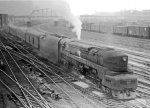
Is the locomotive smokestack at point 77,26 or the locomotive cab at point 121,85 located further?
the locomotive smokestack at point 77,26

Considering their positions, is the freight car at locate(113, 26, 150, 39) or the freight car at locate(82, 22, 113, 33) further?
the freight car at locate(82, 22, 113, 33)

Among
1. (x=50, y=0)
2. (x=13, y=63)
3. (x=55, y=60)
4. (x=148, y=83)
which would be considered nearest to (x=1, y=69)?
(x=13, y=63)

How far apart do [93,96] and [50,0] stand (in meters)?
97.9

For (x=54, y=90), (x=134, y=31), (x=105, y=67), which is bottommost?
(x=54, y=90)

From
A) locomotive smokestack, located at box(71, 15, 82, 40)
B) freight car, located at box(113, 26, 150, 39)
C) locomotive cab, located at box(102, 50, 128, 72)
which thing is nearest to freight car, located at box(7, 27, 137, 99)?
locomotive cab, located at box(102, 50, 128, 72)

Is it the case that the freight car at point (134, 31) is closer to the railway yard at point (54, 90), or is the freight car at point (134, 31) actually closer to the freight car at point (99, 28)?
the freight car at point (99, 28)

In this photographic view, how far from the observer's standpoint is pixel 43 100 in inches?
495

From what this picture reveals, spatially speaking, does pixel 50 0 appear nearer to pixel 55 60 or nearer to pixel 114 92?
pixel 55 60

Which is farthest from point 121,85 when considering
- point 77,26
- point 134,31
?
point 134,31

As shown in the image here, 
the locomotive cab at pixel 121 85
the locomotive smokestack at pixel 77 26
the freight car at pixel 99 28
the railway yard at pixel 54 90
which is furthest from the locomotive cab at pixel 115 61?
the freight car at pixel 99 28

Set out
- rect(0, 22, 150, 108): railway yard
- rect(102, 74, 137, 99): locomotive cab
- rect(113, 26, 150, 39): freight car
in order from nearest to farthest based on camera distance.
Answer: rect(0, 22, 150, 108): railway yard → rect(102, 74, 137, 99): locomotive cab → rect(113, 26, 150, 39): freight car

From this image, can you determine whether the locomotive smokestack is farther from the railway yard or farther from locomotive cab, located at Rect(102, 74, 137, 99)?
locomotive cab, located at Rect(102, 74, 137, 99)

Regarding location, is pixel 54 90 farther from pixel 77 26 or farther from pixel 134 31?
pixel 134 31

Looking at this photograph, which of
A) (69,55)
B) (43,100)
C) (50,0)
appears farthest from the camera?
(50,0)
